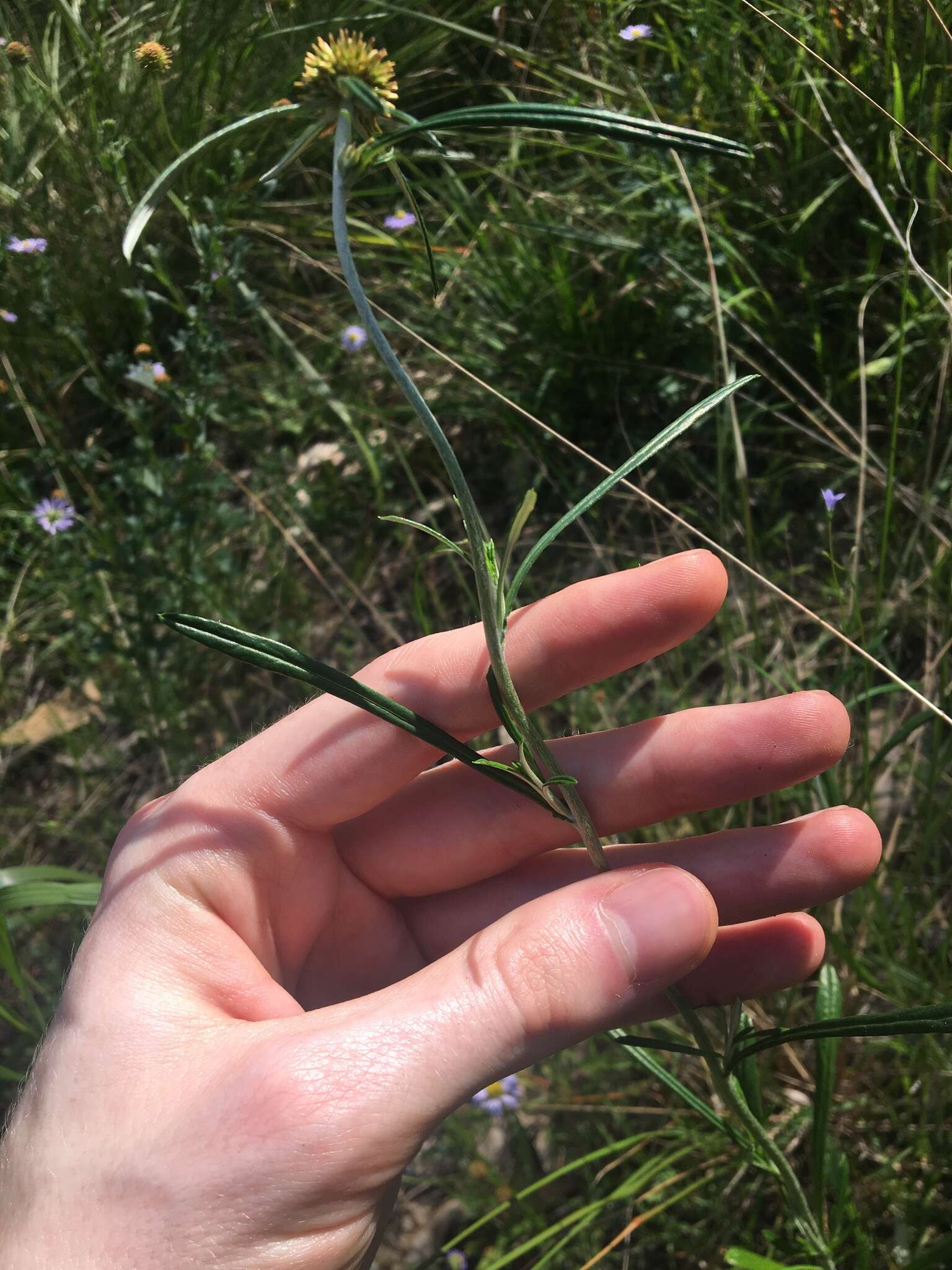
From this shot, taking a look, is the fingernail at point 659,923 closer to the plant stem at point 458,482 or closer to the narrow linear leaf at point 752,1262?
the plant stem at point 458,482

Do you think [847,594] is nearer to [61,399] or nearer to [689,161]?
[689,161]

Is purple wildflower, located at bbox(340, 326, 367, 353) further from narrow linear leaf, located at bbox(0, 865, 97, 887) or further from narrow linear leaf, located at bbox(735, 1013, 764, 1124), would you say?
narrow linear leaf, located at bbox(735, 1013, 764, 1124)

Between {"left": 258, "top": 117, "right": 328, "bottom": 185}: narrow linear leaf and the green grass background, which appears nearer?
{"left": 258, "top": 117, "right": 328, "bottom": 185}: narrow linear leaf

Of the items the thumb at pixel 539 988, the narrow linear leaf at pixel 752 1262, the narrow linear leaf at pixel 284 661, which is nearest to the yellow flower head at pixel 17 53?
the narrow linear leaf at pixel 284 661

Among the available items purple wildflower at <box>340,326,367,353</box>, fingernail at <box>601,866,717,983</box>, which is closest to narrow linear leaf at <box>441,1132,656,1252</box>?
fingernail at <box>601,866,717,983</box>

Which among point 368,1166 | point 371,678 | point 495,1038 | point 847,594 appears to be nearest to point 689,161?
point 847,594

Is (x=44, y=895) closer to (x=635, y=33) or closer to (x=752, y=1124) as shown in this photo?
(x=752, y=1124)

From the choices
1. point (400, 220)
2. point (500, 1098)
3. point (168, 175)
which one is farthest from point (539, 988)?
point (400, 220)
